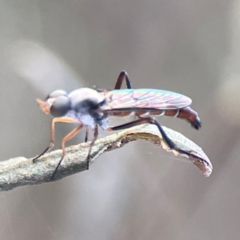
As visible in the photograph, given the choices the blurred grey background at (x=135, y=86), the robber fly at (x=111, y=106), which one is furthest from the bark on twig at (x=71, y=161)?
the blurred grey background at (x=135, y=86)

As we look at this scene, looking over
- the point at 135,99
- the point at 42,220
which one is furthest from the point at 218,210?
the point at 135,99

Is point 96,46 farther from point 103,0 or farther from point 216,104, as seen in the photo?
point 216,104

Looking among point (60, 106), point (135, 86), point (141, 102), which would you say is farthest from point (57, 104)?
point (135, 86)

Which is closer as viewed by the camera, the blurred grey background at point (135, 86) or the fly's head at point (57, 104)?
the fly's head at point (57, 104)

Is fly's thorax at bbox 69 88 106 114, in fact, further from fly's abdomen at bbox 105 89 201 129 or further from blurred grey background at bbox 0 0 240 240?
blurred grey background at bbox 0 0 240 240

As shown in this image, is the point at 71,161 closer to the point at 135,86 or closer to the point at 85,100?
the point at 85,100

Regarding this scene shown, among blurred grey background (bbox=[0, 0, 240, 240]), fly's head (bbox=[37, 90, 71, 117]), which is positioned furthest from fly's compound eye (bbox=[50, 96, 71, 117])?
blurred grey background (bbox=[0, 0, 240, 240])

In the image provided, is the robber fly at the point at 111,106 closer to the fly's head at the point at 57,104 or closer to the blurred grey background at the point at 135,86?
the fly's head at the point at 57,104
